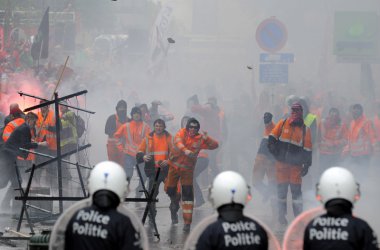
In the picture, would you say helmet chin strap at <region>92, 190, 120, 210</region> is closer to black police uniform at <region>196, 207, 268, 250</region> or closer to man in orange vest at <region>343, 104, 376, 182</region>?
black police uniform at <region>196, 207, 268, 250</region>

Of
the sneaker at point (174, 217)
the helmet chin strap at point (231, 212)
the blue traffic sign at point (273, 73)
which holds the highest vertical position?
the blue traffic sign at point (273, 73)

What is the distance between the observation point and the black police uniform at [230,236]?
6.50 meters

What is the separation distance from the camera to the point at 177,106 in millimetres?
46688

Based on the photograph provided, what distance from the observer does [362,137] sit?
20.3m

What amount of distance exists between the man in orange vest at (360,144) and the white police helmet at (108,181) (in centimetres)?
1376

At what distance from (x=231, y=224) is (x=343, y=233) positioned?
0.62 metres

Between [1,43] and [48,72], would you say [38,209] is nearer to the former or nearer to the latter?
[48,72]

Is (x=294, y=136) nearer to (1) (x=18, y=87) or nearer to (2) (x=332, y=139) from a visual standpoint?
(2) (x=332, y=139)

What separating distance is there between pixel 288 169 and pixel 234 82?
157 ft

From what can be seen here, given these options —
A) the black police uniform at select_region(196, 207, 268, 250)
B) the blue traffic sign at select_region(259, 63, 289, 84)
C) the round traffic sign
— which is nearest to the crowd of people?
the blue traffic sign at select_region(259, 63, 289, 84)

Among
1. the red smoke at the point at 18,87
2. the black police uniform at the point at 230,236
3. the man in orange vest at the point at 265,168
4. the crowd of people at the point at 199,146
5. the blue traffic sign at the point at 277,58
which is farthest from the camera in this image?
the red smoke at the point at 18,87

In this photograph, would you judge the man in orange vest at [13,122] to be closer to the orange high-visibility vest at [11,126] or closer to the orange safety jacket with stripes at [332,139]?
the orange high-visibility vest at [11,126]

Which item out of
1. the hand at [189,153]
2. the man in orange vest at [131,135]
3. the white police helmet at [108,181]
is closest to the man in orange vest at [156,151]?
the hand at [189,153]

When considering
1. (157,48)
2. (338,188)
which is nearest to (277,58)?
(157,48)
